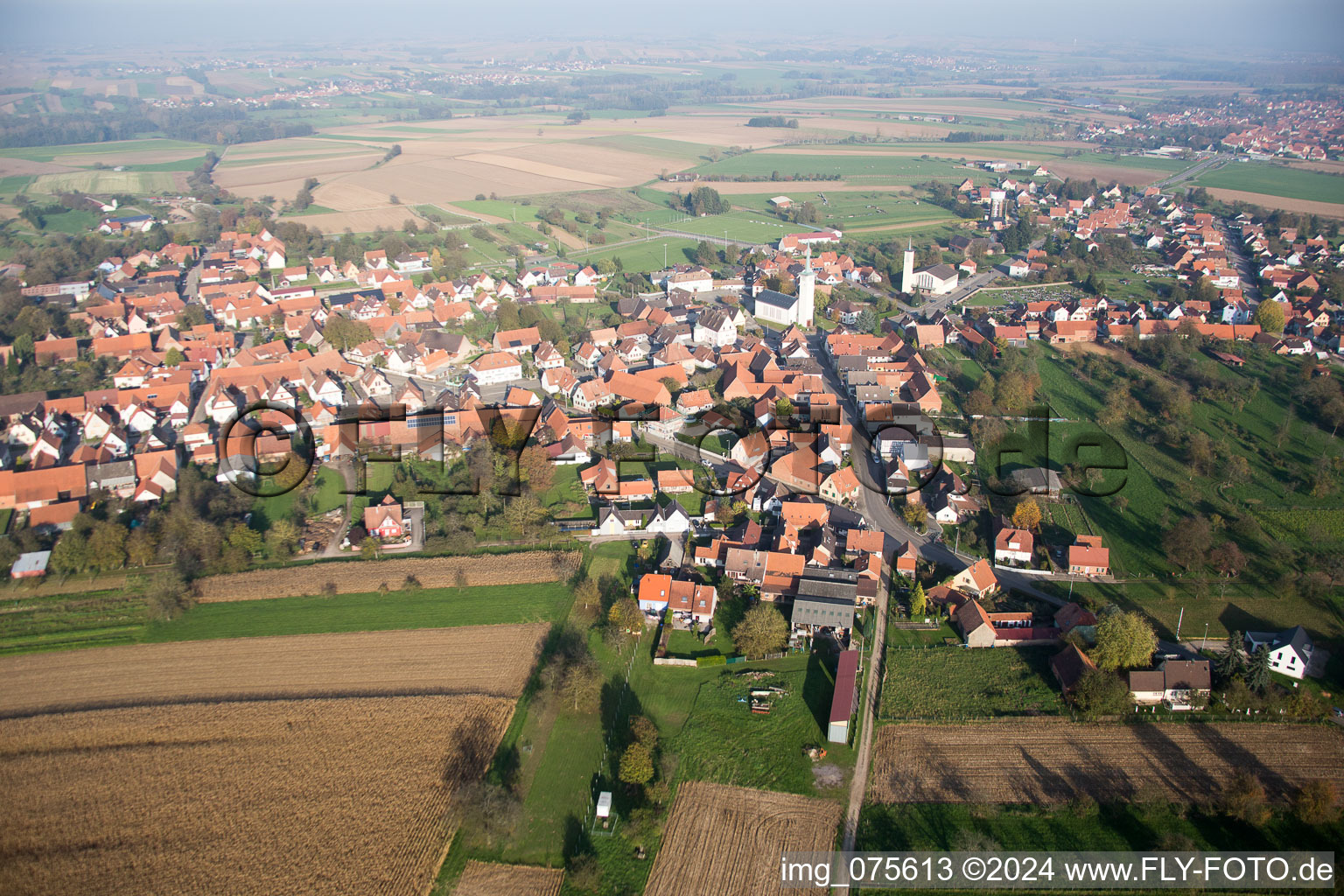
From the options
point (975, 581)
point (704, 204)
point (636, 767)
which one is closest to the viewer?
point (636, 767)

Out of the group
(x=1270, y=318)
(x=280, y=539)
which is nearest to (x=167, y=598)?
(x=280, y=539)

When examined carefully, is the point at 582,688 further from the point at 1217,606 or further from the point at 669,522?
the point at 1217,606

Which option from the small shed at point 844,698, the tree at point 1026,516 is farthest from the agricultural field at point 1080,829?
the tree at point 1026,516

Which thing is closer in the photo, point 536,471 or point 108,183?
point 536,471

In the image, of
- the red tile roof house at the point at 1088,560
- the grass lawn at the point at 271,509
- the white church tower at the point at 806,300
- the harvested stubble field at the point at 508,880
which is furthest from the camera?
the white church tower at the point at 806,300

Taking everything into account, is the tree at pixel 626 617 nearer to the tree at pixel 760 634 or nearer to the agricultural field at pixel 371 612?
the agricultural field at pixel 371 612

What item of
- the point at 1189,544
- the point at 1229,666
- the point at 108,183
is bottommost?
the point at 1229,666

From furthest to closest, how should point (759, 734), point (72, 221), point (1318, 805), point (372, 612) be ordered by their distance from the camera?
1. point (72, 221)
2. point (372, 612)
3. point (759, 734)
4. point (1318, 805)

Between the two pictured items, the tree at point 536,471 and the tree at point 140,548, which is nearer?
the tree at point 140,548
